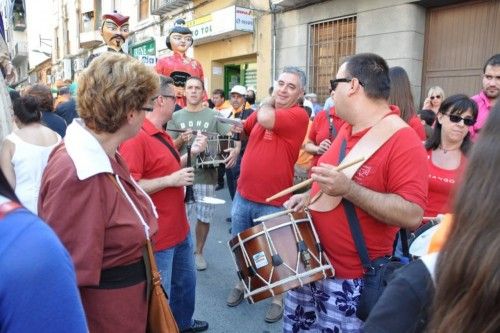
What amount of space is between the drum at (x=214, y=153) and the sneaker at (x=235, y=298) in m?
1.26

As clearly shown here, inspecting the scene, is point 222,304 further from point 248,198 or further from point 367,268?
point 367,268

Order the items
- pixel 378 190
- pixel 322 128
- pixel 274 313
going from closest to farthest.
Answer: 1. pixel 378 190
2. pixel 274 313
3. pixel 322 128

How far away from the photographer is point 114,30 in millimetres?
5570

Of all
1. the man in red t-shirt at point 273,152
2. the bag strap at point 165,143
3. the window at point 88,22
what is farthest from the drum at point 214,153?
the window at point 88,22

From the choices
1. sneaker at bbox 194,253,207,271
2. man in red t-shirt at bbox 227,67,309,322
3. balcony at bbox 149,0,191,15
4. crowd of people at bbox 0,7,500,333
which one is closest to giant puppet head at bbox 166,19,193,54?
crowd of people at bbox 0,7,500,333

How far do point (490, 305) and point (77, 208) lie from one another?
146 centimetres

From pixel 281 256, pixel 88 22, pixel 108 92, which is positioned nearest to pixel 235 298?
pixel 281 256

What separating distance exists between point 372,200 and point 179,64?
4286mm

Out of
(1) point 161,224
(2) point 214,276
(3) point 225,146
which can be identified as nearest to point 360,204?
(1) point 161,224

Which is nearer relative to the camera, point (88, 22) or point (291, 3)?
point (291, 3)

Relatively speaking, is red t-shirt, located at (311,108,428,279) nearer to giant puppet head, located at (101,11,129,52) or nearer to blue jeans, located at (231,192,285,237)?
blue jeans, located at (231,192,285,237)

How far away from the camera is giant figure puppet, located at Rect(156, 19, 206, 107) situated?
549cm

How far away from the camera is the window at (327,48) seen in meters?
8.94

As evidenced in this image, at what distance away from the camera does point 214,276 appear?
443 cm
